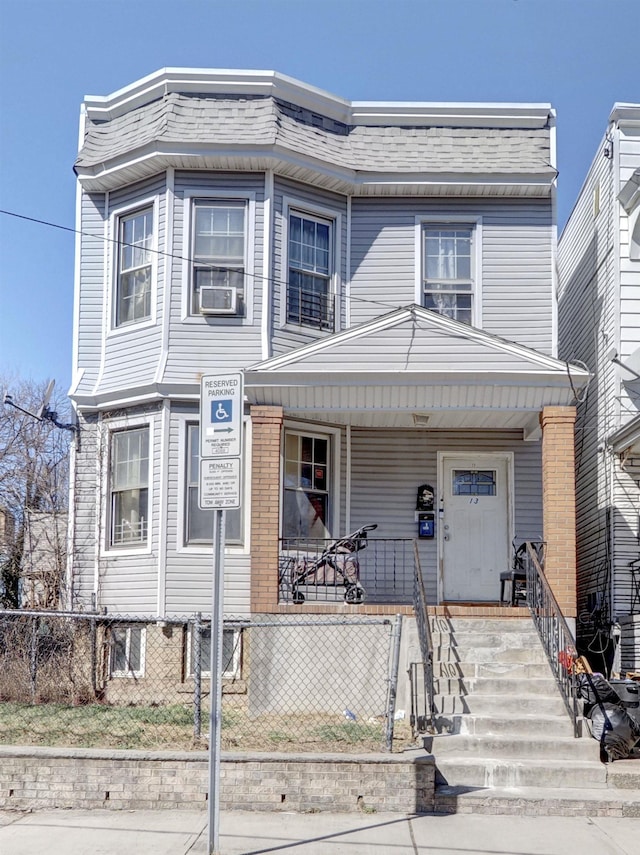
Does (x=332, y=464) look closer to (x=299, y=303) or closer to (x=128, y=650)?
(x=299, y=303)

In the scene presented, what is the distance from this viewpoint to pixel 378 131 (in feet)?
46.6

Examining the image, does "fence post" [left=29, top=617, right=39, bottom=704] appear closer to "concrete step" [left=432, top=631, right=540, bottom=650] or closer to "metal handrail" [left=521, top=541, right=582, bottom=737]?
"concrete step" [left=432, top=631, right=540, bottom=650]

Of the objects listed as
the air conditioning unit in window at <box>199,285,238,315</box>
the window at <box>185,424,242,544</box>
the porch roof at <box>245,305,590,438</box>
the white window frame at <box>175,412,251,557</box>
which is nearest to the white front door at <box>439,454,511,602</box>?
the porch roof at <box>245,305,590,438</box>

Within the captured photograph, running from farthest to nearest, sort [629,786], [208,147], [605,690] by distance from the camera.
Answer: [208,147] → [605,690] → [629,786]

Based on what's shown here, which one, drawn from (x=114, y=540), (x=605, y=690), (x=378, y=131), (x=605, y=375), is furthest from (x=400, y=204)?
(x=605, y=690)

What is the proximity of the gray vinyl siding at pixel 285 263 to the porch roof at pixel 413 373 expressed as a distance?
4.88ft

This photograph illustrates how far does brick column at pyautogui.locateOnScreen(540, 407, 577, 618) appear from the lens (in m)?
11.2

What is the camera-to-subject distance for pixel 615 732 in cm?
879

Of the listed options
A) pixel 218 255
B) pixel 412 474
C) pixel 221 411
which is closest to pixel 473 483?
pixel 412 474

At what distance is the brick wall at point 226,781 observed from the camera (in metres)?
7.55

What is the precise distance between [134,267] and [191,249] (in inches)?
37.8

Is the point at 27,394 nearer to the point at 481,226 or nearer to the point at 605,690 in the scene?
the point at 481,226

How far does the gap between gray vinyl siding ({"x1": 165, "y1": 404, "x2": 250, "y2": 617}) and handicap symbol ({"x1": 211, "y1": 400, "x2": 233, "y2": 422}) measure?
5.88 metres

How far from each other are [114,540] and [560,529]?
5.72 m
